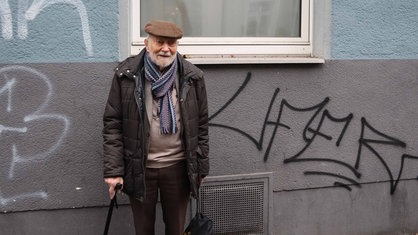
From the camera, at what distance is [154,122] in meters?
3.30

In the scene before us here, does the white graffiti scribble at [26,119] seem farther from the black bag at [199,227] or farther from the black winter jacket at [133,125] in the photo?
the black bag at [199,227]

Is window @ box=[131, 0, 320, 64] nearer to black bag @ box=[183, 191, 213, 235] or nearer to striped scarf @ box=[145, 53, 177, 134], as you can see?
striped scarf @ box=[145, 53, 177, 134]

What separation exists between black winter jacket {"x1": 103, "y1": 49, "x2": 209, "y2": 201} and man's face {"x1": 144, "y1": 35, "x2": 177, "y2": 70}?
0.40ft

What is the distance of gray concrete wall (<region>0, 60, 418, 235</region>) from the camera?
3.86m

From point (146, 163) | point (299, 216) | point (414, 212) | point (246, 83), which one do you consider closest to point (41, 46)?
point (146, 163)

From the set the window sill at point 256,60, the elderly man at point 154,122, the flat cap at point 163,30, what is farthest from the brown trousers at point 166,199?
the window sill at point 256,60

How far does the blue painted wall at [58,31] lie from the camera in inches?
148

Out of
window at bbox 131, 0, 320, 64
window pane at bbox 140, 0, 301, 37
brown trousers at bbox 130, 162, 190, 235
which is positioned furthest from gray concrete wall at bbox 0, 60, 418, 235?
brown trousers at bbox 130, 162, 190, 235

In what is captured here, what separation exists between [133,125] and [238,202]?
4.63 feet

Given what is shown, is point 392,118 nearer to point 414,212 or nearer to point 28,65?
point 414,212

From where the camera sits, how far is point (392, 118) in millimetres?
4633

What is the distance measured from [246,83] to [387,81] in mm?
1215

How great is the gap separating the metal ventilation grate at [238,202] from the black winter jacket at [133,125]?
35.1 inches

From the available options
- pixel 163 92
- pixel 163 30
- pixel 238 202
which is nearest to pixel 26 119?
pixel 163 92
